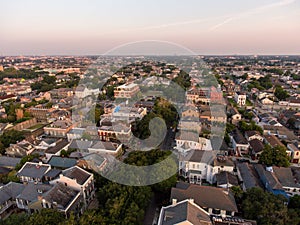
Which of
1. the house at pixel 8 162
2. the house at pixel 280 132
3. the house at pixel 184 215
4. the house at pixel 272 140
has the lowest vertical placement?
the house at pixel 8 162

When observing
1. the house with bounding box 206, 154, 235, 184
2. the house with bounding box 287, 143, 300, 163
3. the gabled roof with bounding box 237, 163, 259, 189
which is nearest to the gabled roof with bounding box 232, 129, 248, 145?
the house with bounding box 287, 143, 300, 163

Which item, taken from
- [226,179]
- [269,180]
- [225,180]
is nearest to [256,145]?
[269,180]

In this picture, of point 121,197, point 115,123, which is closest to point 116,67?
point 115,123

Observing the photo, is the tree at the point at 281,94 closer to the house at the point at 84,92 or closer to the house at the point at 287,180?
the house at the point at 287,180

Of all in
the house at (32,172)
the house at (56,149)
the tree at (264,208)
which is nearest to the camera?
the tree at (264,208)

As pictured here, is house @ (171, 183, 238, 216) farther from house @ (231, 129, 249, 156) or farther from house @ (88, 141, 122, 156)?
house @ (231, 129, 249, 156)

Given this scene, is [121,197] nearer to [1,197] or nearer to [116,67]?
[1,197]

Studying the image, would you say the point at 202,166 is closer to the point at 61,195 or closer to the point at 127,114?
the point at 61,195

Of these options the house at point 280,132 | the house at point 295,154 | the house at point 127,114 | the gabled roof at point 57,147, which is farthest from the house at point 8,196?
the house at point 280,132

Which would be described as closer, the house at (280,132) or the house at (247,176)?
the house at (247,176)
